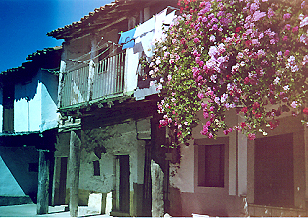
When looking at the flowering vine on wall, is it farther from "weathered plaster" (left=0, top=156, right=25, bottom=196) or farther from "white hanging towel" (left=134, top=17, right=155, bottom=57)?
"weathered plaster" (left=0, top=156, right=25, bottom=196)

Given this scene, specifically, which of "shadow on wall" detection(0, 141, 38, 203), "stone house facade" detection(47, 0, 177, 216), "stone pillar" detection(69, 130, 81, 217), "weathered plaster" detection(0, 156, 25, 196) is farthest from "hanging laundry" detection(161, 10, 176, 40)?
"weathered plaster" detection(0, 156, 25, 196)

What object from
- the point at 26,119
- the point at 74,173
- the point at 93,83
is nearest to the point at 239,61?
the point at 93,83

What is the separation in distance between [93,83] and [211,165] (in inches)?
157

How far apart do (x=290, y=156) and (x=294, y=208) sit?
2.85 feet

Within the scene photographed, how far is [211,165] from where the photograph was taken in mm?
8906

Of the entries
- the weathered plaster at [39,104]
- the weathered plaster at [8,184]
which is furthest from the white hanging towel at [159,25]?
the weathered plaster at [8,184]

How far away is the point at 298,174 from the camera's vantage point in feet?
21.9

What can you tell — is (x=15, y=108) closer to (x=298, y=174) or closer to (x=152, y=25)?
(x=152, y=25)

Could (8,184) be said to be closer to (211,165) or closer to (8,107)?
(8,107)

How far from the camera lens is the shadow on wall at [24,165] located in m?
17.1

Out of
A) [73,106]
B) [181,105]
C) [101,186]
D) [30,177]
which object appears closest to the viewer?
[181,105]

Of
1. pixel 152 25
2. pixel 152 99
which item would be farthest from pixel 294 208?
pixel 152 25

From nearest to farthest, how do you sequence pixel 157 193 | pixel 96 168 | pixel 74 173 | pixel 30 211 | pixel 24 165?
pixel 157 193, pixel 74 173, pixel 96 168, pixel 30 211, pixel 24 165

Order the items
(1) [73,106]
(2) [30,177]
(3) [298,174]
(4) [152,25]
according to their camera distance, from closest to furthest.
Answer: (3) [298,174], (4) [152,25], (1) [73,106], (2) [30,177]
